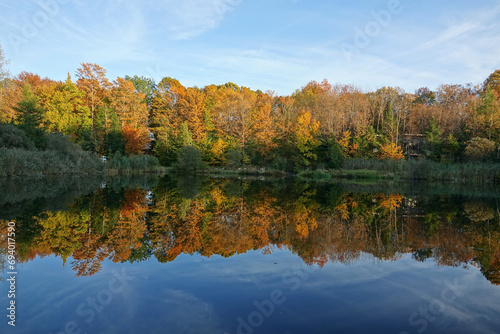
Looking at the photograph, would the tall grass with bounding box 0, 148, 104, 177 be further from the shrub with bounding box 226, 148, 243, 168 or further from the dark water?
the shrub with bounding box 226, 148, 243, 168

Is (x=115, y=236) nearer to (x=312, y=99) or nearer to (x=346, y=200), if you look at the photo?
(x=346, y=200)

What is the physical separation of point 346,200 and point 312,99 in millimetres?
31440

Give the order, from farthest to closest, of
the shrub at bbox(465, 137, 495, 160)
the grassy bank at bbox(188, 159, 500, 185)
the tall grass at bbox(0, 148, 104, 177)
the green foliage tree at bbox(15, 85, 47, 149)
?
the shrub at bbox(465, 137, 495, 160)
the grassy bank at bbox(188, 159, 500, 185)
the green foliage tree at bbox(15, 85, 47, 149)
the tall grass at bbox(0, 148, 104, 177)

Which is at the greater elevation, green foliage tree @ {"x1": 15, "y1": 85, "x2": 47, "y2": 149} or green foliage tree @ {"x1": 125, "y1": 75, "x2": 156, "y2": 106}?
green foliage tree @ {"x1": 125, "y1": 75, "x2": 156, "y2": 106}

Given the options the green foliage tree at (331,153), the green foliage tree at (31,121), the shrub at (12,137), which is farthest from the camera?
the green foliage tree at (331,153)

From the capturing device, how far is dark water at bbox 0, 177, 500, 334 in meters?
3.50

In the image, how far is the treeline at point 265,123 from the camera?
31641mm

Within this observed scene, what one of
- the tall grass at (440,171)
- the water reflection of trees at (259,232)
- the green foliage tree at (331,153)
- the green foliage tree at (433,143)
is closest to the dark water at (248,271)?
the water reflection of trees at (259,232)

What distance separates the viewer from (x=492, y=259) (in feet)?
18.9

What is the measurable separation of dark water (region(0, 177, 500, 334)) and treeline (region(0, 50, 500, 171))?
22703 millimetres

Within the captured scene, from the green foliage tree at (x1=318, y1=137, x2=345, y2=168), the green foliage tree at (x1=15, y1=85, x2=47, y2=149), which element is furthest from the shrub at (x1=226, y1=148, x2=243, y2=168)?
the green foliage tree at (x1=15, y1=85, x2=47, y2=149)

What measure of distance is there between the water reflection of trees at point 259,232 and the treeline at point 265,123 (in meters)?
20.8

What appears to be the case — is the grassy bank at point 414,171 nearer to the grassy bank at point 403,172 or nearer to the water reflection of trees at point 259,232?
the grassy bank at point 403,172

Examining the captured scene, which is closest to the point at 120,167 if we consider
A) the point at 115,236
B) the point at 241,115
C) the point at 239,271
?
the point at 241,115
